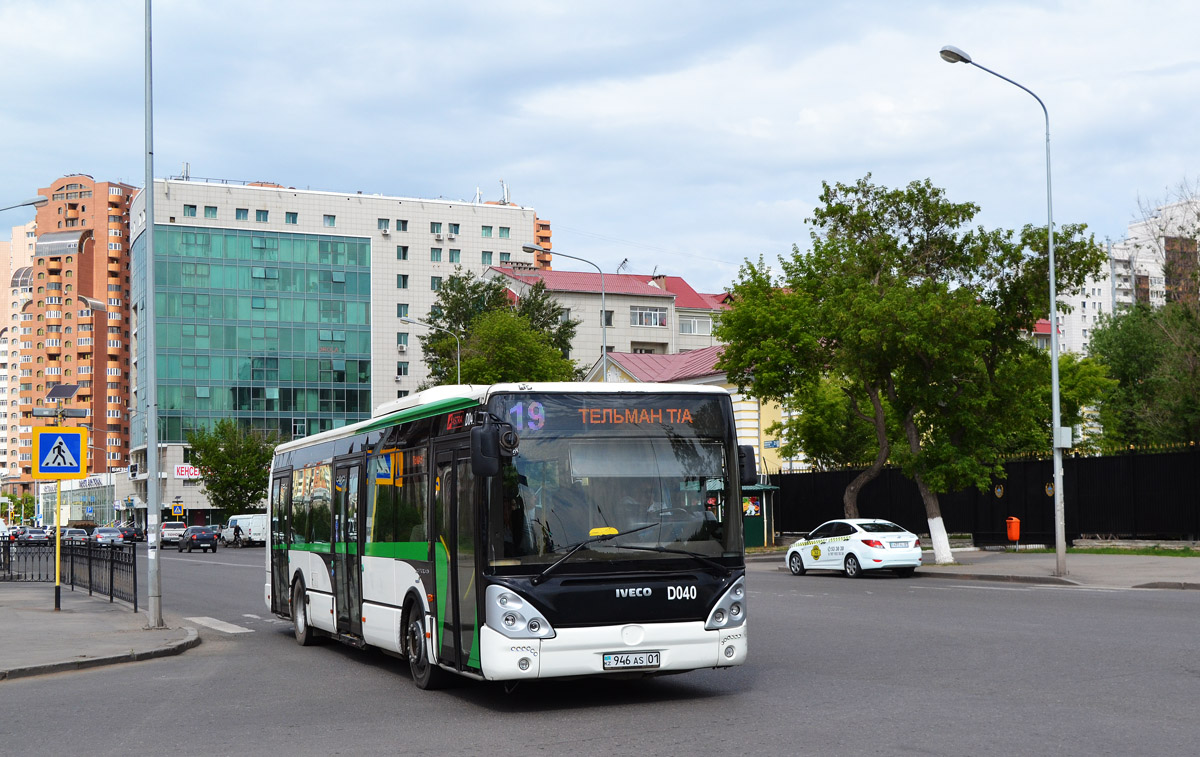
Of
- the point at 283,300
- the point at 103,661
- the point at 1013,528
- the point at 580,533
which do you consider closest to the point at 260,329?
the point at 283,300

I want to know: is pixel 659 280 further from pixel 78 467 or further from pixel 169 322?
pixel 78 467

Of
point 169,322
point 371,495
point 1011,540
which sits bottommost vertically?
point 1011,540

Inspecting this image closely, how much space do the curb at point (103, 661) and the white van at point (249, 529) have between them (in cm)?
5727

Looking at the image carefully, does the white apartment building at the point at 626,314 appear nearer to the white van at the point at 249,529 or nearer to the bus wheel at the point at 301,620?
the white van at the point at 249,529

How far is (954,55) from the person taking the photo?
26938 mm

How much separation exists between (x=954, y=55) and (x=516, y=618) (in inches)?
813

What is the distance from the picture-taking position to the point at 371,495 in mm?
13875

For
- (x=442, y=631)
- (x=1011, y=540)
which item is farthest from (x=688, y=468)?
(x=1011, y=540)

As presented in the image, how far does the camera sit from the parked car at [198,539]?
69.1m

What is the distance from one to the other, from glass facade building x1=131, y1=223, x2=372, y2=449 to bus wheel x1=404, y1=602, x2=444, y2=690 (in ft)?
309

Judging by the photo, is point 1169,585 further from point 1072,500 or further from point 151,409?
point 151,409

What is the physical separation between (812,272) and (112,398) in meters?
138

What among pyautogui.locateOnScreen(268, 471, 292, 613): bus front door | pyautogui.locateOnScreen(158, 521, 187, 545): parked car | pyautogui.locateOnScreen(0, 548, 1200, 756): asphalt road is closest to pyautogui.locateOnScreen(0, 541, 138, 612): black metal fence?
pyautogui.locateOnScreen(268, 471, 292, 613): bus front door

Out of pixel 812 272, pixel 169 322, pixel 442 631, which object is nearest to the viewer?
pixel 442 631
